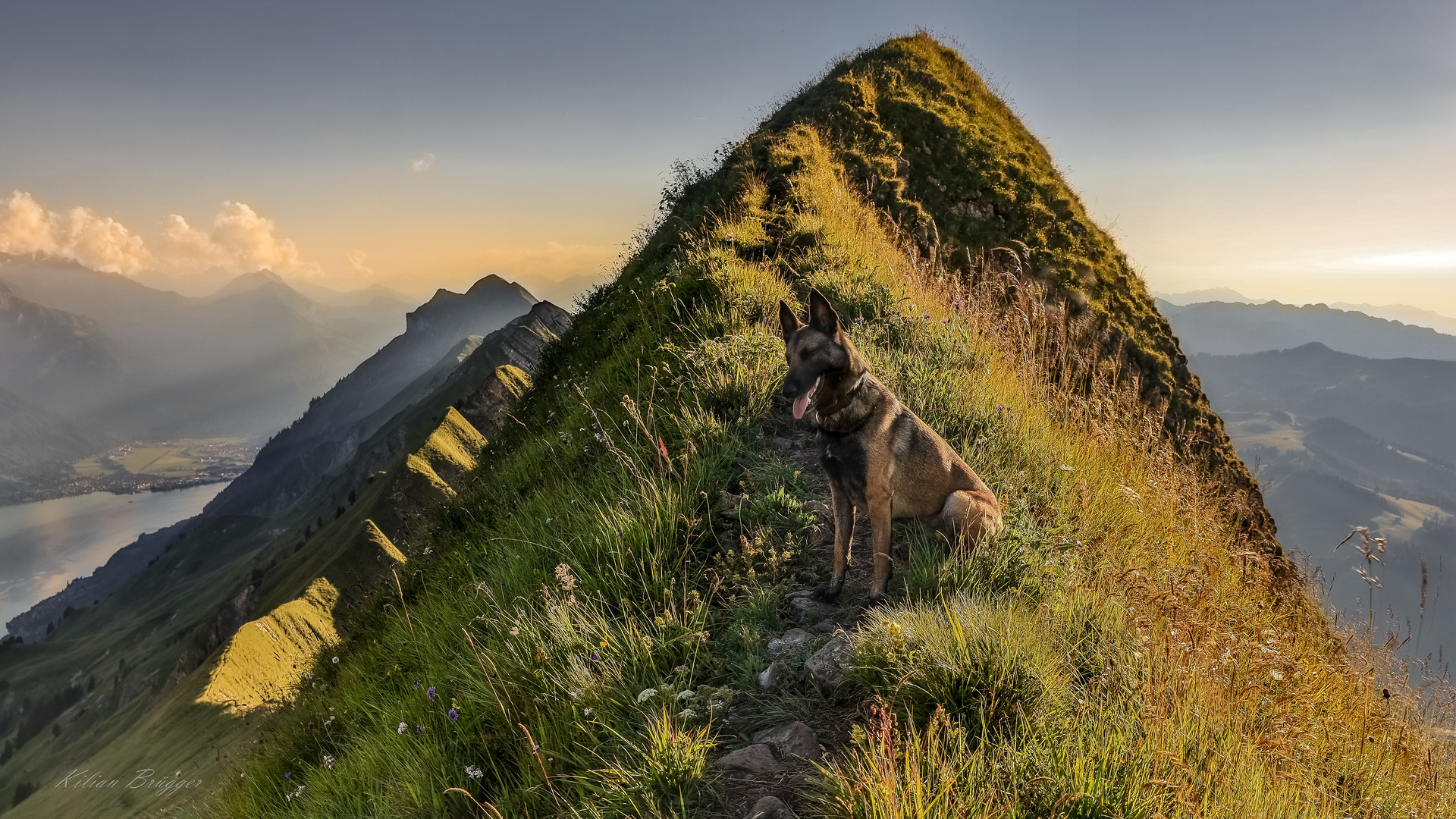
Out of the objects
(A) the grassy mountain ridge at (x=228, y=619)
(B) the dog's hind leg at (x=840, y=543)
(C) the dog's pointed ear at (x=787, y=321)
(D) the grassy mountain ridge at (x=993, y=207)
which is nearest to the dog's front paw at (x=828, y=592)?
(B) the dog's hind leg at (x=840, y=543)

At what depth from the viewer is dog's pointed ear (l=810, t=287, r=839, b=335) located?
4145 millimetres

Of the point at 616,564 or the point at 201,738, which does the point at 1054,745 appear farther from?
the point at 201,738

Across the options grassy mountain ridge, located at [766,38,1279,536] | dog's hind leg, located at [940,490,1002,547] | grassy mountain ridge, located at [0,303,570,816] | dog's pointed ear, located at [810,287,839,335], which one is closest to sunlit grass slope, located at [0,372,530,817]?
grassy mountain ridge, located at [0,303,570,816]

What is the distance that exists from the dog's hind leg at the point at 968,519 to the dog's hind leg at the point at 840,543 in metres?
0.68

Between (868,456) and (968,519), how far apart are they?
2.70ft

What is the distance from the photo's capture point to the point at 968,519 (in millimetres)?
4273

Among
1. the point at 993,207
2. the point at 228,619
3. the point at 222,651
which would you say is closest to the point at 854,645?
the point at 993,207

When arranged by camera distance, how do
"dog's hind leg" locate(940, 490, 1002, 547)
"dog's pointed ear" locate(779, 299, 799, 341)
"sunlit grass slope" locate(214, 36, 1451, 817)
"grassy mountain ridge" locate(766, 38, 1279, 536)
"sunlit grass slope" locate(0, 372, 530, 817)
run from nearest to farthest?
"sunlit grass slope" locate(214, 36, 1451, 817)
"dog's hind leg" locate(940, 490, 1002, 547)
"dog's pointed ear" locate(779, 299, 799, 341)
"grassy mountain ridge" locate(766, 38, 1279, 536)
"sunlit grass slope" locate(0, 372, 530, 817)

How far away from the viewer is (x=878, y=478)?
4328 mm

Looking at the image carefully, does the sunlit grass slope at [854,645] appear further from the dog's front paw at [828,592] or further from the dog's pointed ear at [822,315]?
the dog's pointed ear at [822,315]

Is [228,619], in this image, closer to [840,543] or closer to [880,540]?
[840,543]

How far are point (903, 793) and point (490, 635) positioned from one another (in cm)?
299

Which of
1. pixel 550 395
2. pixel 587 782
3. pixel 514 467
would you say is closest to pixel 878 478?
pixel 587 782

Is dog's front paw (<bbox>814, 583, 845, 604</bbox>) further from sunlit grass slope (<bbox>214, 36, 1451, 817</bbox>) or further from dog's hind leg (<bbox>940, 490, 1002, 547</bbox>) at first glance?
dog's hind leg (<bbox>940, 490, 1002, 547</bbox>)
